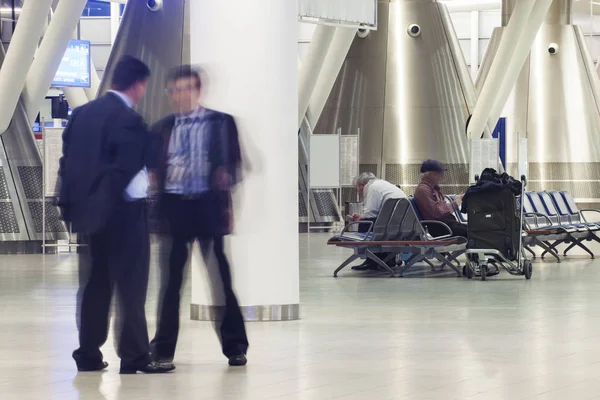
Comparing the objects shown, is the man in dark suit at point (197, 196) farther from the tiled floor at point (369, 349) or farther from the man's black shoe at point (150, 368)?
the tiled floor at point (369, 349)

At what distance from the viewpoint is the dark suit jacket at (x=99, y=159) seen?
6734 mm

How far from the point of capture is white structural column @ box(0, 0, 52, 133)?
20156 millimetres

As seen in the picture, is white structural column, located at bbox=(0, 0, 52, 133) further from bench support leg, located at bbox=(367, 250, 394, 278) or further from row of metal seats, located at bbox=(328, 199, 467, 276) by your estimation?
bench support leg, located at bbox=(367, 250, 394, 278)

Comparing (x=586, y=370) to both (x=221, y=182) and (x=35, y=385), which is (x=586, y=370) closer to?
(x=221, y=182)

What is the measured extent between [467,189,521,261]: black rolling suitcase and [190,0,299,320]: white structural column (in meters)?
4.54

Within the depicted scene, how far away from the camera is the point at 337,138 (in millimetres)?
26719

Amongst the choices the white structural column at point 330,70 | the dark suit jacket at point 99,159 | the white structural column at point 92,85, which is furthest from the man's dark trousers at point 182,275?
the white structural column at point 92,85

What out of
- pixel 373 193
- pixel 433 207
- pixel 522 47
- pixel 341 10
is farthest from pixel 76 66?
pixel 341 10

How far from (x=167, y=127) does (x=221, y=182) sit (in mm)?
486

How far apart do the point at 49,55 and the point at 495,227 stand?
10943mm

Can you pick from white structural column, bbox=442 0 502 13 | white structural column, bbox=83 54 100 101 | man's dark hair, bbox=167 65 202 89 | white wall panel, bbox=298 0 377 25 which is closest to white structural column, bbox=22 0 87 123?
white structural column, bbox=83 54 100 101

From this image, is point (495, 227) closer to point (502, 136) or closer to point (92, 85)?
point (92, 85)

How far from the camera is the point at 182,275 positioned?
23.6ft

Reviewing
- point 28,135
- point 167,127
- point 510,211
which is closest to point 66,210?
point 167,127
